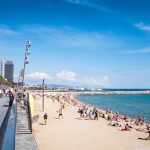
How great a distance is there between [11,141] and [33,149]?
240 cm

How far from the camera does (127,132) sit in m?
27.1

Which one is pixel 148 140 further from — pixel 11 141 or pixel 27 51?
pixel 11 141

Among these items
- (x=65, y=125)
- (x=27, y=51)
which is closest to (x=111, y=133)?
(x=65, y=125)

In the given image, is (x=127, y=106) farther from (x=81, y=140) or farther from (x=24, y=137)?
(x=24, y=137)

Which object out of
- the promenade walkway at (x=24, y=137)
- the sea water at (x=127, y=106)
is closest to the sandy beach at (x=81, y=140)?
the promenade walkway at (x=24, y=137)

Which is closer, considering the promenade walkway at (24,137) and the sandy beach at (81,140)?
the promenade walkway at (24,137)

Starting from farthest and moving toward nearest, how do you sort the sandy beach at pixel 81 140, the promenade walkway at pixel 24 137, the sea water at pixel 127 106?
1. the sea water at pixel 127 106
2. the sandy beach at pixel 81 140
3. the promenade walkway at pixel 24 137

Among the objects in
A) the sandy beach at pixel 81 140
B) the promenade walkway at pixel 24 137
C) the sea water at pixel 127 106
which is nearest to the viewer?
the promenade walkway at pixel 24 137

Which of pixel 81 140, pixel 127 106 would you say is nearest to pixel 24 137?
pixel 81 140

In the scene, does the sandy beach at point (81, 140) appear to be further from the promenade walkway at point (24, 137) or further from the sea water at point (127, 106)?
the sea water at point (127, 106)

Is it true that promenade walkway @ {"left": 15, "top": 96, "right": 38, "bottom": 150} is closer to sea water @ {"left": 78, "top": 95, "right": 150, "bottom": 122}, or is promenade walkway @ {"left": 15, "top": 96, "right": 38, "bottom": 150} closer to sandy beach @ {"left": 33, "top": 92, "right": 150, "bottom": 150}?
sandy beach @ {"left": 33, "top": 92, "right": 150, "bottom": 150}

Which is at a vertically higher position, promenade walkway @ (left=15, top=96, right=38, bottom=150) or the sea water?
promenade walkway @ (left=15, top=96, right=38, bottom=150)

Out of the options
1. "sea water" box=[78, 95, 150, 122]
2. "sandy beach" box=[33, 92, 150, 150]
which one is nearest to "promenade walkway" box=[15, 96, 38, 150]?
"sandy beach" box=[33, 92, 150, 150]

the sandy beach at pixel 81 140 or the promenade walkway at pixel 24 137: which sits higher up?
the promenade walkway at pixel 24 137
